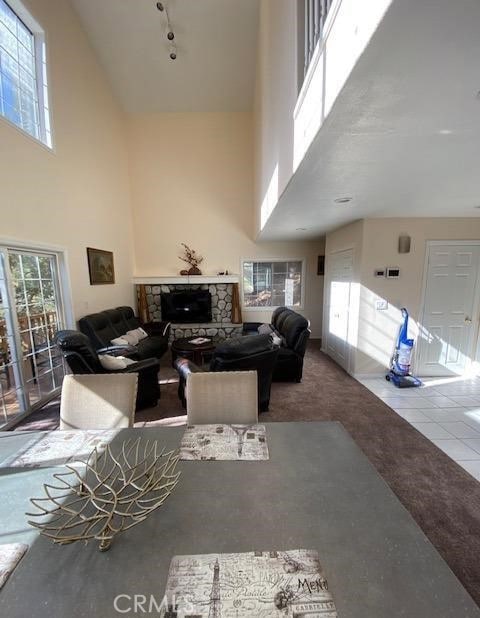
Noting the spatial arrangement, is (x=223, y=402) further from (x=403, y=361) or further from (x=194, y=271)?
(x=194, y=271)

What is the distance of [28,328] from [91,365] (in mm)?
985

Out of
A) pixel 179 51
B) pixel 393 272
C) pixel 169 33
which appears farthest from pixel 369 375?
pixel 179 51

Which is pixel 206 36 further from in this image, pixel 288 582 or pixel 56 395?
pixel 288 582

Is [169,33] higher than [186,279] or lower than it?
higher

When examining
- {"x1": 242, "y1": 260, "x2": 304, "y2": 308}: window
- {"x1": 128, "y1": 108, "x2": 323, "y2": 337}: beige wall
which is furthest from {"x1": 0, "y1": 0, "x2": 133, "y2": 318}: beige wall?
{"x1": 242, "y1": 260, "x2": 304, "y2": 308}: window

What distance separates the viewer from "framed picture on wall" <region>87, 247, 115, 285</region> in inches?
167

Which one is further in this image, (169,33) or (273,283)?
(273,283)

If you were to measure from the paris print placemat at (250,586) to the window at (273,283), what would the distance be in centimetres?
559

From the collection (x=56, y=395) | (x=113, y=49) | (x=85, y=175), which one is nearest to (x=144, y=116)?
(x=113, y=49)

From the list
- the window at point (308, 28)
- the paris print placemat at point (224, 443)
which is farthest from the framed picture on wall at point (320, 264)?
the paris print placemat at point (224, 443)

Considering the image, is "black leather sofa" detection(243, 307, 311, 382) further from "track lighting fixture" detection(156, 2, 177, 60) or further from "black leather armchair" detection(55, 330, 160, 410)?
"track lighting fixture" detection(156, 2, 177, 60)

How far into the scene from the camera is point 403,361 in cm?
358

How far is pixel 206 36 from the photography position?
436 cm

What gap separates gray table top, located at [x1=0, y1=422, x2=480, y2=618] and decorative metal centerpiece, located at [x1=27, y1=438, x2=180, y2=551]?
1.6 inches
